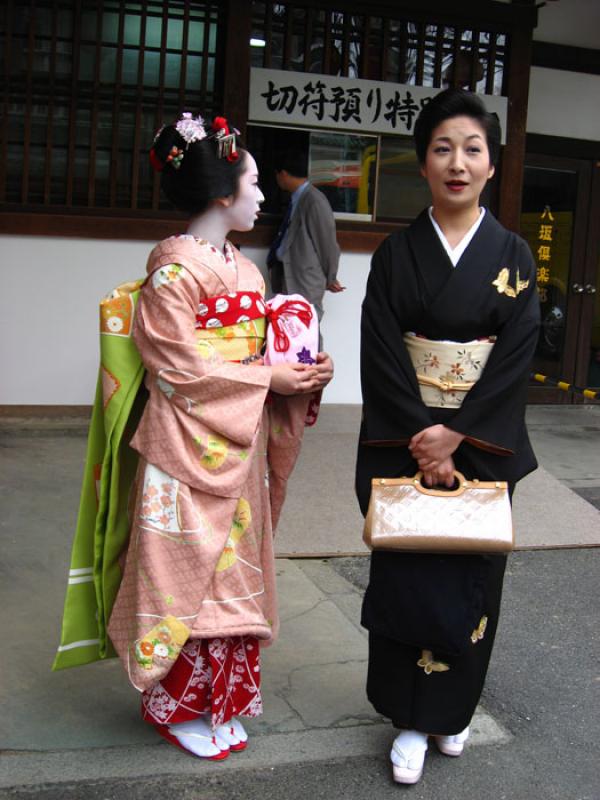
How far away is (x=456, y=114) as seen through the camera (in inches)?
122

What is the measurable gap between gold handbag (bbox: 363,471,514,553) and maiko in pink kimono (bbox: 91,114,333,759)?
0.40 metres

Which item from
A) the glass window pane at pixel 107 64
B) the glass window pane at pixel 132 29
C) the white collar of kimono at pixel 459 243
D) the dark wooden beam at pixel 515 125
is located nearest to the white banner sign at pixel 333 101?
the dark wooden beam at pixel 515 125

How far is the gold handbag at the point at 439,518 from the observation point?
2.97 meters

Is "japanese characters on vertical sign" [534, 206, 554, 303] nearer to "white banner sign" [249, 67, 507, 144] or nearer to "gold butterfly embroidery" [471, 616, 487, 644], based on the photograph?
"white banner sign" [249, 67, 507, 144]

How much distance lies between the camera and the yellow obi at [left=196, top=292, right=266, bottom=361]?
120 inches

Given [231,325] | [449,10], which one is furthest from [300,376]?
[449,10]

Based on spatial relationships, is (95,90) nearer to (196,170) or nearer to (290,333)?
(196,170)

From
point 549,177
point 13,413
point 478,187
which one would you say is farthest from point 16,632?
point 549,177

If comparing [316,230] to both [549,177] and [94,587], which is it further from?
[94,587]

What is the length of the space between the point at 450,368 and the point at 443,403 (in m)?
0.10

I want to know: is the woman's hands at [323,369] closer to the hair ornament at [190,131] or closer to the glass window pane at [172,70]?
the hair ornament at [190,131]

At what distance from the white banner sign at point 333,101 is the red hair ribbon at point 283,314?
4.47 metres

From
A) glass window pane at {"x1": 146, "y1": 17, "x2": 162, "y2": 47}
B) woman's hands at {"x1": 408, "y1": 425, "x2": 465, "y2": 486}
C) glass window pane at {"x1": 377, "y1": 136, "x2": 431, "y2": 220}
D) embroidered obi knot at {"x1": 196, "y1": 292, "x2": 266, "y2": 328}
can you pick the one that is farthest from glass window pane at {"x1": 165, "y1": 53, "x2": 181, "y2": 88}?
woman's hands at {"x1": 408, "y1": 425, "x2": 465, "y2": 486}

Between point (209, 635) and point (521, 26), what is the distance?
6208 mm
